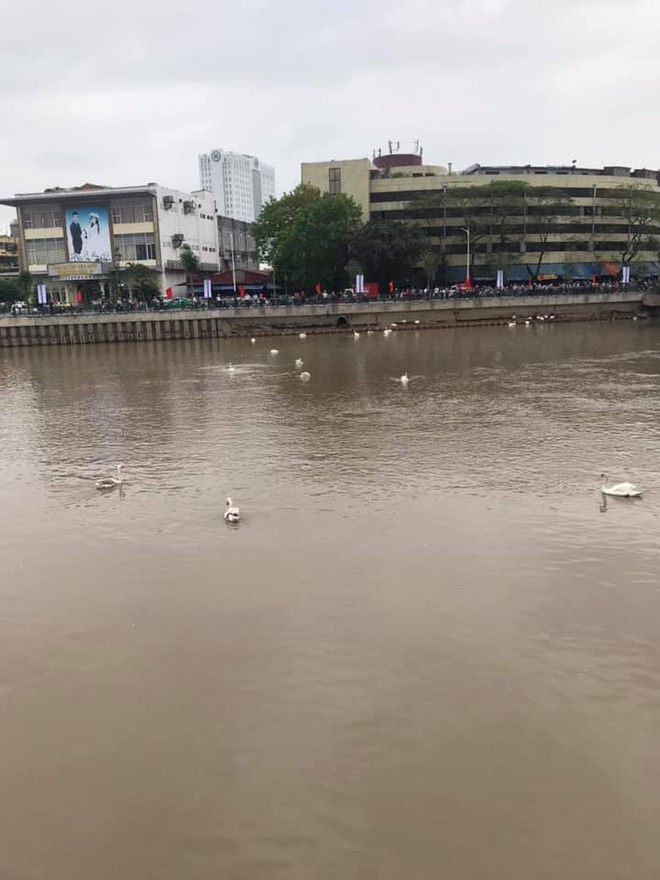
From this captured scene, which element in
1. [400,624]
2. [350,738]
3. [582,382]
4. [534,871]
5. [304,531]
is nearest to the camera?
[534,871]

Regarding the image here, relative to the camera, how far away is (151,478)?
17.0 metres

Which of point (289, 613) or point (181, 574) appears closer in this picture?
point (289, 613)

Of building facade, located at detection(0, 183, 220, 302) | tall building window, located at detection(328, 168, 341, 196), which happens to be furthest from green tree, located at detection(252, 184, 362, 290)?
building facade, located at detection(0, 183, 220, 302)

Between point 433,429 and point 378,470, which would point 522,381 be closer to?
point 433,429

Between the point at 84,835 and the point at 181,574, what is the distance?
5297 mm

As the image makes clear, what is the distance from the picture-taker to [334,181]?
271 ft

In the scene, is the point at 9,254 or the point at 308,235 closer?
the point at 308,235

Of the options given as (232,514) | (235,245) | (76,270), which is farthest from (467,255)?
(232,514)

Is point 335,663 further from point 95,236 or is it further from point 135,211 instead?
point 95,236

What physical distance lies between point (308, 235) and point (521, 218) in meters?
26.6

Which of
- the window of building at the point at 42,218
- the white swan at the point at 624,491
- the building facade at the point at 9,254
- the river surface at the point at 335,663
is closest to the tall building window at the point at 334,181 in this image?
the window of building at the point at 42,218

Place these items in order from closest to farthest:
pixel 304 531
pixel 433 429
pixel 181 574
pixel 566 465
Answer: pixel 181 574, pixel 304 531, pixel 566 465, pixel 433 429

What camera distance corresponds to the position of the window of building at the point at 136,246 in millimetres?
73688

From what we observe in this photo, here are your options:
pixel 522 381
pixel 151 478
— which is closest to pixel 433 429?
pixel 151 478
